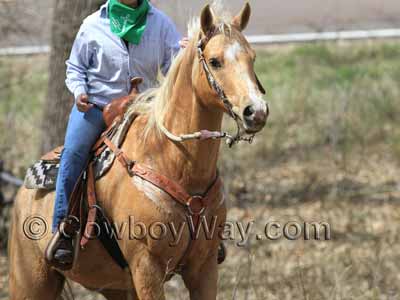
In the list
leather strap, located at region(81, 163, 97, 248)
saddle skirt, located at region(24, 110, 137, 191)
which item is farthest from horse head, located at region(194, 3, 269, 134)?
leather strap, located at region(81, 163, 97, 248)

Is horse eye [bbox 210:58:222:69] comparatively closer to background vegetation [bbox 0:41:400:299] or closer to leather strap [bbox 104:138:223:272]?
leather strap [bbox 104:138:223:272]

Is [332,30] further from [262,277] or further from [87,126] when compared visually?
[87,126]

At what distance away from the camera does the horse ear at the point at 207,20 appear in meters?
5.02

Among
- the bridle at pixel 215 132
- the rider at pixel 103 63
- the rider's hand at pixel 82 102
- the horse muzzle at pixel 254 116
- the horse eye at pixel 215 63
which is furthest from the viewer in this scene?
the rider at pixel 103 63

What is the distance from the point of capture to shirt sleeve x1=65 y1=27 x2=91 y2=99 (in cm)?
588

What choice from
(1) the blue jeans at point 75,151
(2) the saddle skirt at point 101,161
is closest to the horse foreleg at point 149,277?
(2) the saddle skirt at point 101,161

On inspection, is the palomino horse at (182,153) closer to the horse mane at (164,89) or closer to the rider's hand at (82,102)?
the horse mane at (164,89)

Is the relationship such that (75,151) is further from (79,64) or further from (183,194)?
(183,194)

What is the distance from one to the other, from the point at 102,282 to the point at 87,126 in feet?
3.44

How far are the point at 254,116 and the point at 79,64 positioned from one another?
176 centimetres

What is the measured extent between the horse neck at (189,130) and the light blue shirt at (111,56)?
54 cm

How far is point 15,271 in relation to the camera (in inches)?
255

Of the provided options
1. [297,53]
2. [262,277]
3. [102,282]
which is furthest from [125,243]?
[297,53]

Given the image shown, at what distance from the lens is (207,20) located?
505 cm
